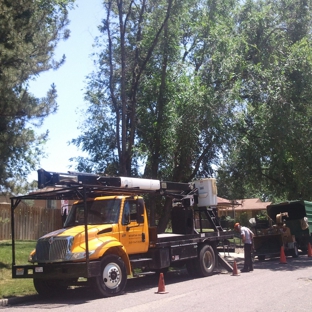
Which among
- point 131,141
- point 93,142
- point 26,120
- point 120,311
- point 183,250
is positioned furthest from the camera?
point 93,142

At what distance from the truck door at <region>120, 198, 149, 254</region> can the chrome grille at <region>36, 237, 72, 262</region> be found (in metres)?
1.69

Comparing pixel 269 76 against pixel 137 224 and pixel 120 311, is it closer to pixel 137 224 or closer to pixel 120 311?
pixel 137 224

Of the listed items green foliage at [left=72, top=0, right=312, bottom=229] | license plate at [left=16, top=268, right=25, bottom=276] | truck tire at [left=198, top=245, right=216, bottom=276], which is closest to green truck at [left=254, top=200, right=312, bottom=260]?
green foliage at [left=72, top=0, right=312, bottom=229]

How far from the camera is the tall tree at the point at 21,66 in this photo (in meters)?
14.4

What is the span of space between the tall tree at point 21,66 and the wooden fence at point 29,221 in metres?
8.68

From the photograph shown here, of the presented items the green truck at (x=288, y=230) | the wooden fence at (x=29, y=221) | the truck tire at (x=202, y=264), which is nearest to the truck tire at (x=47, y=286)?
the truck tire at (x=202, y=264)

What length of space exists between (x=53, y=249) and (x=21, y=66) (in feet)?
19.7

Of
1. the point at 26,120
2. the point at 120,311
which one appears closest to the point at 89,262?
the point at 120,311

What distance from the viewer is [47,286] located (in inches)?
507

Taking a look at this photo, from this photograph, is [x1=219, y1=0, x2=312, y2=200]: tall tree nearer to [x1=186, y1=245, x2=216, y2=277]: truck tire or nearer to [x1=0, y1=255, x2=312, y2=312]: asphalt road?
[x1=186, y1=245, x2=216, y2=277]: truck tire

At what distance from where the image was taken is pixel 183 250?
15.1 m

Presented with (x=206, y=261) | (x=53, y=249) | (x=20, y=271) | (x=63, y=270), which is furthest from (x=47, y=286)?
(x=206, y=261)

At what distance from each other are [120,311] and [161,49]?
12687mm

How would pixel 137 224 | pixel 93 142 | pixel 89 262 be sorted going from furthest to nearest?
pixel 93 142 < pixel 137 224 < pixel 89 262
